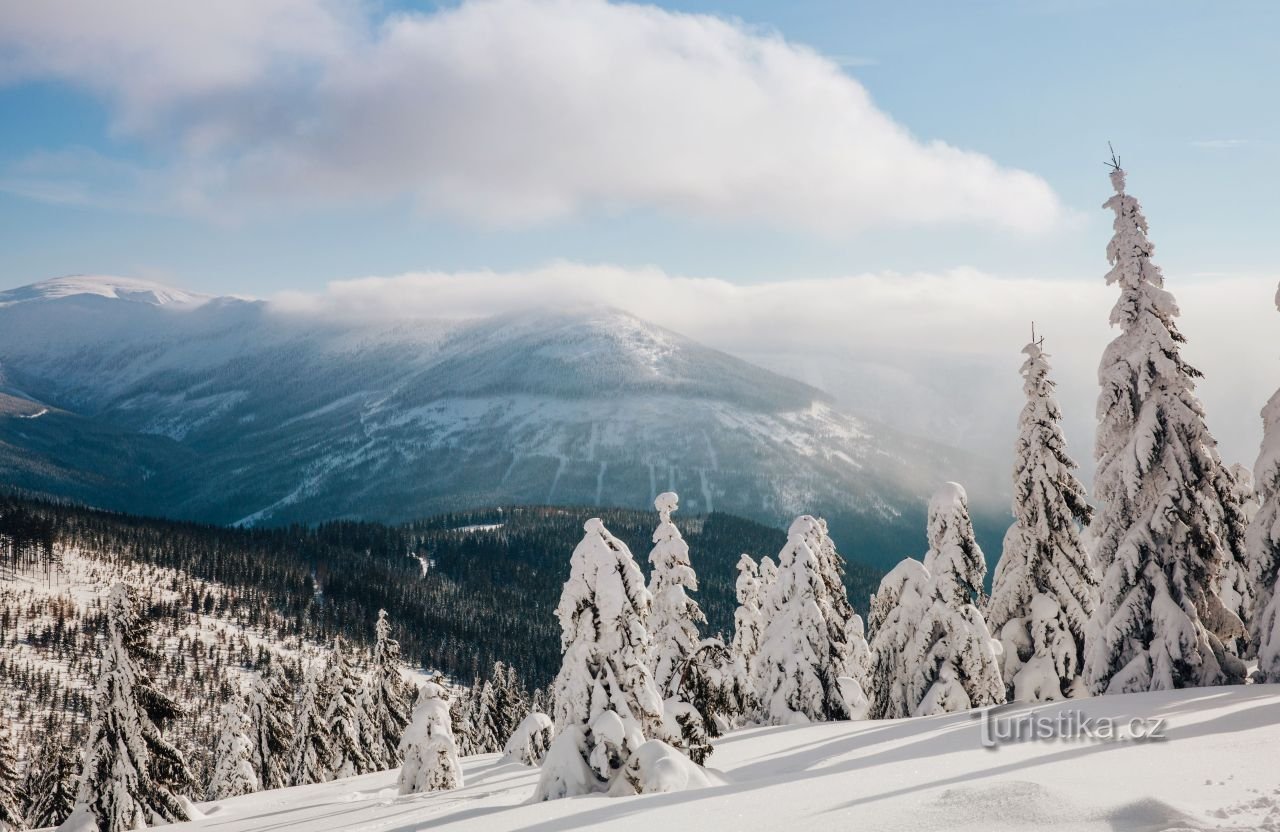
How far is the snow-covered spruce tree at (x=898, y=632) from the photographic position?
98.9 ft

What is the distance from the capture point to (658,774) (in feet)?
53.6

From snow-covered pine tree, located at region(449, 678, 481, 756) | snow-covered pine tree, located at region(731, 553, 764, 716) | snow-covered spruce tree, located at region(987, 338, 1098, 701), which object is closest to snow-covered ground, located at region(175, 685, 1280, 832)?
snow-covered spruce tree, located at region(987, 338, 1098, 701)

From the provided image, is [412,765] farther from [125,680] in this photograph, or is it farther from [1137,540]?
[1137,540]

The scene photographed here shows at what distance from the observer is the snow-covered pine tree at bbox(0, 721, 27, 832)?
135 ft

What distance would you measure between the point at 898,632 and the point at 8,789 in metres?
45.4

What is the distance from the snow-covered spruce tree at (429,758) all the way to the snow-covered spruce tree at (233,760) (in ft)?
90.2

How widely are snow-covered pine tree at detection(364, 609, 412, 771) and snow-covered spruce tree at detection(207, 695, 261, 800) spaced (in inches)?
336

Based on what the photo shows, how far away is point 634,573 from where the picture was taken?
20.1 m

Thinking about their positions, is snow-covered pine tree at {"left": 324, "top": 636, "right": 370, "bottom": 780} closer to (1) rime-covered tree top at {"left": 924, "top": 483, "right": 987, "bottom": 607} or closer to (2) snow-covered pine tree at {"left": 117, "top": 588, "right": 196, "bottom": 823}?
(2) snow-covered pine tree at {"left": 117, "top": 588, "right": 196, "bottom": 823}

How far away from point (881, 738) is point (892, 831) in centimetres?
1187

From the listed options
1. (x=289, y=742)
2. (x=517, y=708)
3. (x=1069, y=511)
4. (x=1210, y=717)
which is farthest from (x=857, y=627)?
(x=517, y=708)

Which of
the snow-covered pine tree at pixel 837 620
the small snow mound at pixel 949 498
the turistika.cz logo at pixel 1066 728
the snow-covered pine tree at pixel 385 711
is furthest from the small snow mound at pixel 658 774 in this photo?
the snow-covered pine tree at pixel 385 711

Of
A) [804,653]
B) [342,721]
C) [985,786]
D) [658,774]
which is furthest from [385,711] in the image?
[985,786]

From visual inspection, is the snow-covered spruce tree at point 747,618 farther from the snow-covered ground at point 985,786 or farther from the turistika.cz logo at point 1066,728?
the turistika.cz logo at point 1066,728
